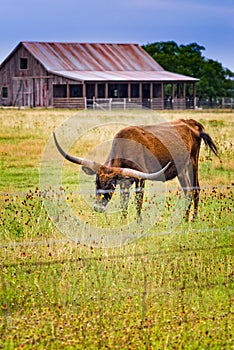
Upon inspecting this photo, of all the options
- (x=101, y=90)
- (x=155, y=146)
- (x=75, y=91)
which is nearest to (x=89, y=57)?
(x=101, y=90)

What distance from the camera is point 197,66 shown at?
80938mm

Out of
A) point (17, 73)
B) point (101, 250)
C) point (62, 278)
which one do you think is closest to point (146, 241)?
point (101, 250)

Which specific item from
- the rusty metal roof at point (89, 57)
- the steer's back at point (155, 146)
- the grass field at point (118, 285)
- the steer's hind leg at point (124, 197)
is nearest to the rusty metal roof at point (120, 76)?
the rusty metal roof at point (89, 57)

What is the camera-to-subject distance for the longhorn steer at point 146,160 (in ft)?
36.6

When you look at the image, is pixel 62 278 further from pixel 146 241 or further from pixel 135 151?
pixel 135 151

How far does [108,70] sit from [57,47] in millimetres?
4173

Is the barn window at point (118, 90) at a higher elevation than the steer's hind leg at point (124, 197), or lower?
lower

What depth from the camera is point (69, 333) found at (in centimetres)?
619

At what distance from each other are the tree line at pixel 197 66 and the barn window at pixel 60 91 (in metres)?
21.7

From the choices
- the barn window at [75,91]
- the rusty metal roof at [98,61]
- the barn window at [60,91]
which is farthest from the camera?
the barn window at [75,91]

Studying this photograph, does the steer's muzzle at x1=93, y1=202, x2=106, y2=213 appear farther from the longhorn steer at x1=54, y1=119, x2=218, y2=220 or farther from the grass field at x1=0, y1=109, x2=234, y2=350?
the grass field at x1=0, y1=109, x2=234, y2=350

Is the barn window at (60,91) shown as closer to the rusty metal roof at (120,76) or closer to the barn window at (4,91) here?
the rusty metal roof at (120,76)

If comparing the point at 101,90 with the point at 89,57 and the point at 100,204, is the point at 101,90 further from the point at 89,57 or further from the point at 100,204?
the point at 100,204

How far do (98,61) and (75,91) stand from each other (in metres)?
3.20
